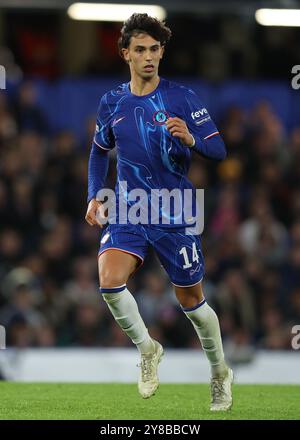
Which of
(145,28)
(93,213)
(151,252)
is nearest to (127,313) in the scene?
(93,213)

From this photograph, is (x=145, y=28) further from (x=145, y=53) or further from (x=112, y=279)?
(x=112, y=279)

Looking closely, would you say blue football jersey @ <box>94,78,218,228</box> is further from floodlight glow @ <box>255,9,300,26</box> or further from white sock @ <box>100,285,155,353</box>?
floodlight glow @ <box>255,9,300,26</box>

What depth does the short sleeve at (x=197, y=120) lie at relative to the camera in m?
7.65

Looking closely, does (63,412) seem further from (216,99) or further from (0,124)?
(216,99)

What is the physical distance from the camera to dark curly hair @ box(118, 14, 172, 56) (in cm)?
774

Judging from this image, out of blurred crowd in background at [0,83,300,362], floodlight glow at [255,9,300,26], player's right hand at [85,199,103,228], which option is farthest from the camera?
floodlight glow at [255,9,300,26]

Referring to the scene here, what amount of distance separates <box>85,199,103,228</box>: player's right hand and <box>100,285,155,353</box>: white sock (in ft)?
1.56

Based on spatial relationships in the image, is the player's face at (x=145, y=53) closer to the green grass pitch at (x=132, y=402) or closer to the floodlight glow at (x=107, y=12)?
the green grass pitch at (x=132, y=402)

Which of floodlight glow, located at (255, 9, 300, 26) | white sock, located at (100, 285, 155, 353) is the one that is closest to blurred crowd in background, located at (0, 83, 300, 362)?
floodlight glow, located at (255, 9, 300, 26)

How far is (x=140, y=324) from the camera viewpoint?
7.75 metres

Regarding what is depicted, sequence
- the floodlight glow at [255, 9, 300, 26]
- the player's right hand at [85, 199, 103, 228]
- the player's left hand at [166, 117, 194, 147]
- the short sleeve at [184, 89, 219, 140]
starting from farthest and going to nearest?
1. the floodlight glow at [255, 9, 300, 26]
2. the player's right hand at [85, 199, 103, 228]
3. the short sleeve at [184, 89, 219, 140]
4. the player's left hand at [166, 117, 194, 147]

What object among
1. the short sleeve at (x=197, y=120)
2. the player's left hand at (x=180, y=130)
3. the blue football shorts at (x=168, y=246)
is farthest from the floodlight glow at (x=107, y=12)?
the player's left hand at (x=180, y=130)

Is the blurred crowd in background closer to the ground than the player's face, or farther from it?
closer to the ground

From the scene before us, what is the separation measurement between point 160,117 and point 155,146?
19cm
